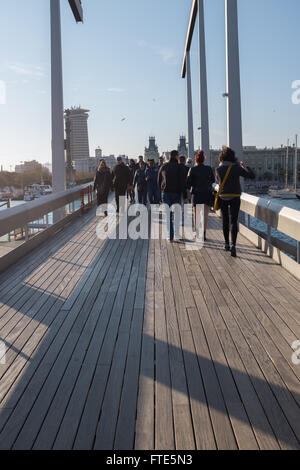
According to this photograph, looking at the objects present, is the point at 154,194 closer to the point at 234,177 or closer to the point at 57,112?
the point at 57,112

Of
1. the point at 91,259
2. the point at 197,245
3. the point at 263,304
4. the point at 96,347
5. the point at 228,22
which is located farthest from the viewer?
the point at 228,22

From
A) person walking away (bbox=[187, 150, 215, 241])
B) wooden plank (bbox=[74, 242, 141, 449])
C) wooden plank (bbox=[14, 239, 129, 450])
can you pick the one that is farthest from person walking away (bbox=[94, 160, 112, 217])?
wooden plank (bbox=[14, 239, 129, 450])

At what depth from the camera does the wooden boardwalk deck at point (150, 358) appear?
8.50ft

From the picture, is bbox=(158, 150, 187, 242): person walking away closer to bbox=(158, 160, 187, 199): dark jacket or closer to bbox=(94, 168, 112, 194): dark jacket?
bbox=(158, 160, 187, 199): dark jacket

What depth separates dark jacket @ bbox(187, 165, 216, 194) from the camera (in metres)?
8.59

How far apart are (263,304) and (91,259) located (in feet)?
11.1

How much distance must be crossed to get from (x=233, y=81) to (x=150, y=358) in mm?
7839

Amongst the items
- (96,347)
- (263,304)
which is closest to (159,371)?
(96,347)

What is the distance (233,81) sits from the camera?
32.7 feet

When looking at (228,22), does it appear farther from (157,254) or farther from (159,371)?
(159,371)

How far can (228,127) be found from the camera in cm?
1017

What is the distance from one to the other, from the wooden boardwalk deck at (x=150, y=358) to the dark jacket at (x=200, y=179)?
2.29 m

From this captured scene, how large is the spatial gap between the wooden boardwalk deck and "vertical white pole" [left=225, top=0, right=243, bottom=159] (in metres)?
4.20
